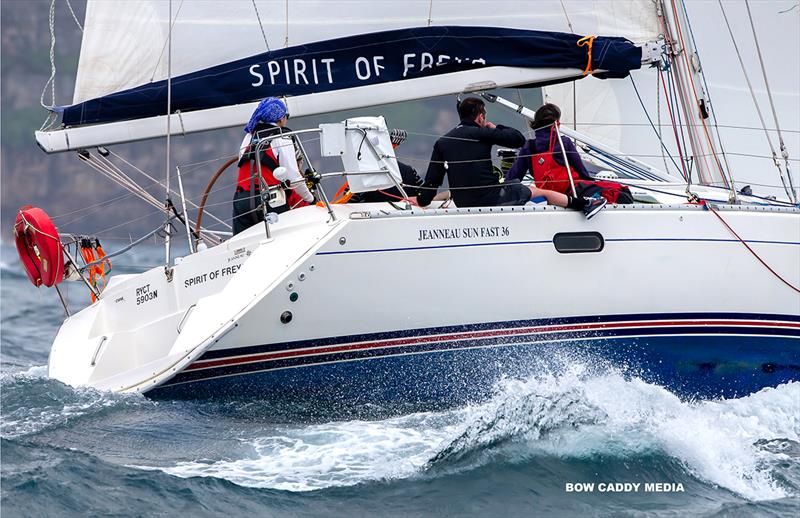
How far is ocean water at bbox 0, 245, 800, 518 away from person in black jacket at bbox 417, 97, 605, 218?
2.86ft

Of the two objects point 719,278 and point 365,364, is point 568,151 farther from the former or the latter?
point 365,364

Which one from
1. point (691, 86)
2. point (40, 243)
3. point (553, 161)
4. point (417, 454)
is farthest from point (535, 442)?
point (40, 243)

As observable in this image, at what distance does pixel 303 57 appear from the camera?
6.05m

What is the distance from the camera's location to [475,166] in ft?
17.5

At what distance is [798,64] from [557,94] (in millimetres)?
1677

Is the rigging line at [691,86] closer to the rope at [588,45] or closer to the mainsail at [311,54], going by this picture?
the mainsail at [311,54]

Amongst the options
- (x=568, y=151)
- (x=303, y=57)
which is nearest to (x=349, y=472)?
(x=568, y=151)

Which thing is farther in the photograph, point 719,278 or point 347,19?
point 347,19

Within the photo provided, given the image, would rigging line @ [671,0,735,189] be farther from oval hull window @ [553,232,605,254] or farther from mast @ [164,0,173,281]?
mast @ [164,0,173,281]

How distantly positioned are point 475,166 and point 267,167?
1.05m

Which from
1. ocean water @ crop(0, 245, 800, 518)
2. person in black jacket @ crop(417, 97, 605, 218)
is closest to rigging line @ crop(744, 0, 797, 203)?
ocean water @ crop(0, 245, 800, 518)

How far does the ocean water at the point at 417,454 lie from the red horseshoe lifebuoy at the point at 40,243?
1.02m

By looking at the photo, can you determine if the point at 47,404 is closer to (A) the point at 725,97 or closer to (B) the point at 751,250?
(B) the point at 751,250

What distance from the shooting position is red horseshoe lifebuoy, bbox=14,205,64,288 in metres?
6.28
